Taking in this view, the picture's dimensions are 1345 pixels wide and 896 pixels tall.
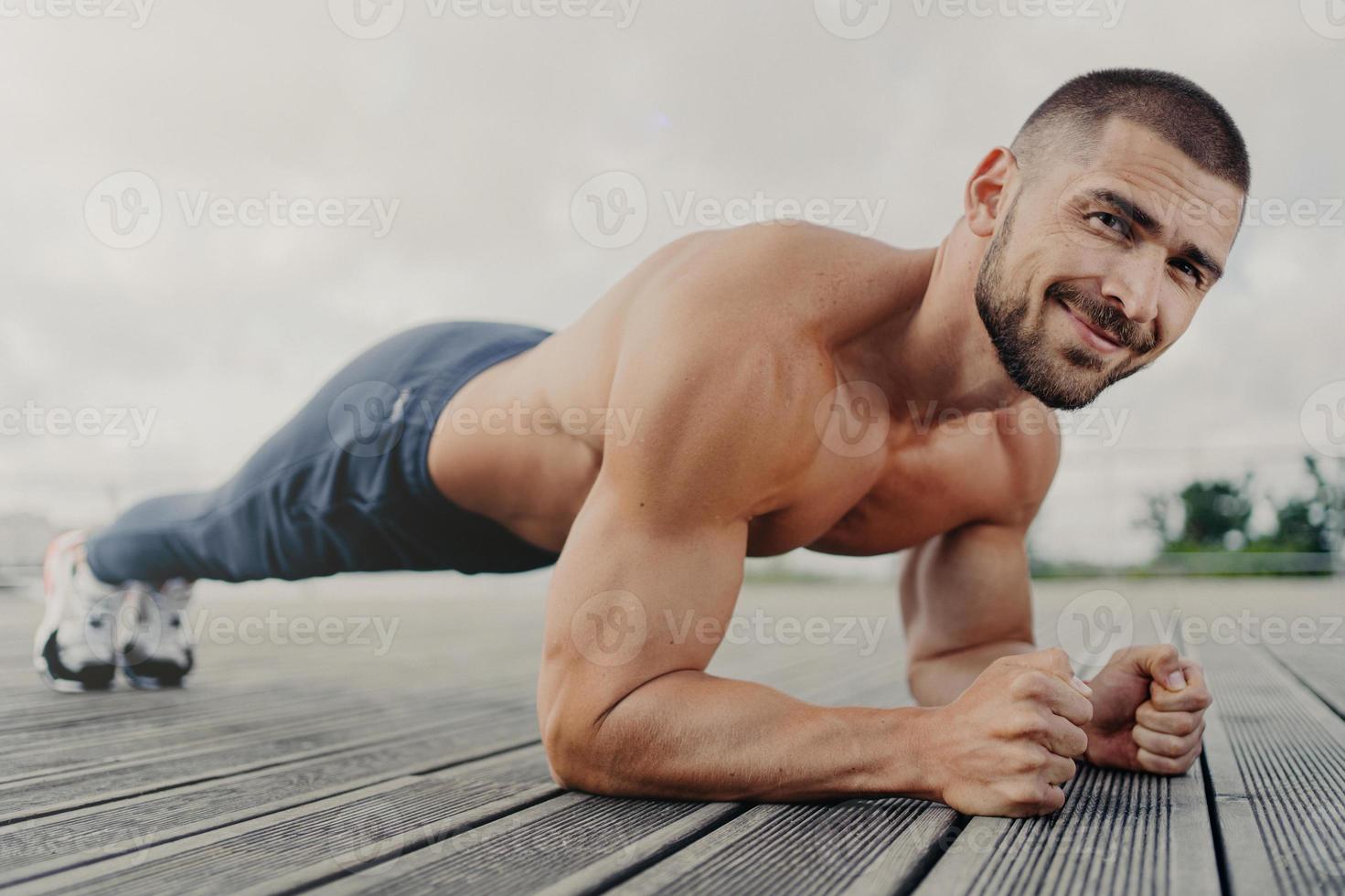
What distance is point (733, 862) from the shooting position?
0.81m

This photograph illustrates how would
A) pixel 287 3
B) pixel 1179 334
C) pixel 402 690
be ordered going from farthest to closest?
pixel 287 3 < pixel 402 690 < pixel 1179 334

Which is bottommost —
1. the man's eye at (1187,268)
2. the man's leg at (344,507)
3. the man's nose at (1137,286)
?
the man's leg at (344,507)

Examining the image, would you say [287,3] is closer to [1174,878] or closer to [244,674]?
[244,674]

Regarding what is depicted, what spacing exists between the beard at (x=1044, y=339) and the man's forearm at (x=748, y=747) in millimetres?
492

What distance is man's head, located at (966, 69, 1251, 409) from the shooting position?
1.14 m

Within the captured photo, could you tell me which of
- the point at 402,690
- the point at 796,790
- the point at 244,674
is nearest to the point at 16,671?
the point at 244,674

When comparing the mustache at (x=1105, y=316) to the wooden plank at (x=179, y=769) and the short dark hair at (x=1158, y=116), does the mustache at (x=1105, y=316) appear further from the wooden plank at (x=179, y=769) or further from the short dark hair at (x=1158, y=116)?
the wooden plank at (x=179, y=769)

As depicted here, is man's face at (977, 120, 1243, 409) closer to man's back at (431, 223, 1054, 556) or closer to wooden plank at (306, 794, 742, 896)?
man's back at (431, 223, 1054, 556)

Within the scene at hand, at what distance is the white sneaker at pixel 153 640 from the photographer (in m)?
2.28

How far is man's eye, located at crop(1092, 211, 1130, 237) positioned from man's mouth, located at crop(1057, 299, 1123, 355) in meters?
0.11

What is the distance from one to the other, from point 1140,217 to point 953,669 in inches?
30.2

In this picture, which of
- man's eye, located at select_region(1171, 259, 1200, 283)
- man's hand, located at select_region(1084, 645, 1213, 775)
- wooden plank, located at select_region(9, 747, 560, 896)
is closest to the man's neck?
man's eye, located at select_region(1171, 259, 1200, 283)

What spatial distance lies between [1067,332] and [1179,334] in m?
0.16

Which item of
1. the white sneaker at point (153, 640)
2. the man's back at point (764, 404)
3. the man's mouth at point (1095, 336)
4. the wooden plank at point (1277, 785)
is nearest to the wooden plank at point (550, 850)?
the man's back at point (764, 404)
